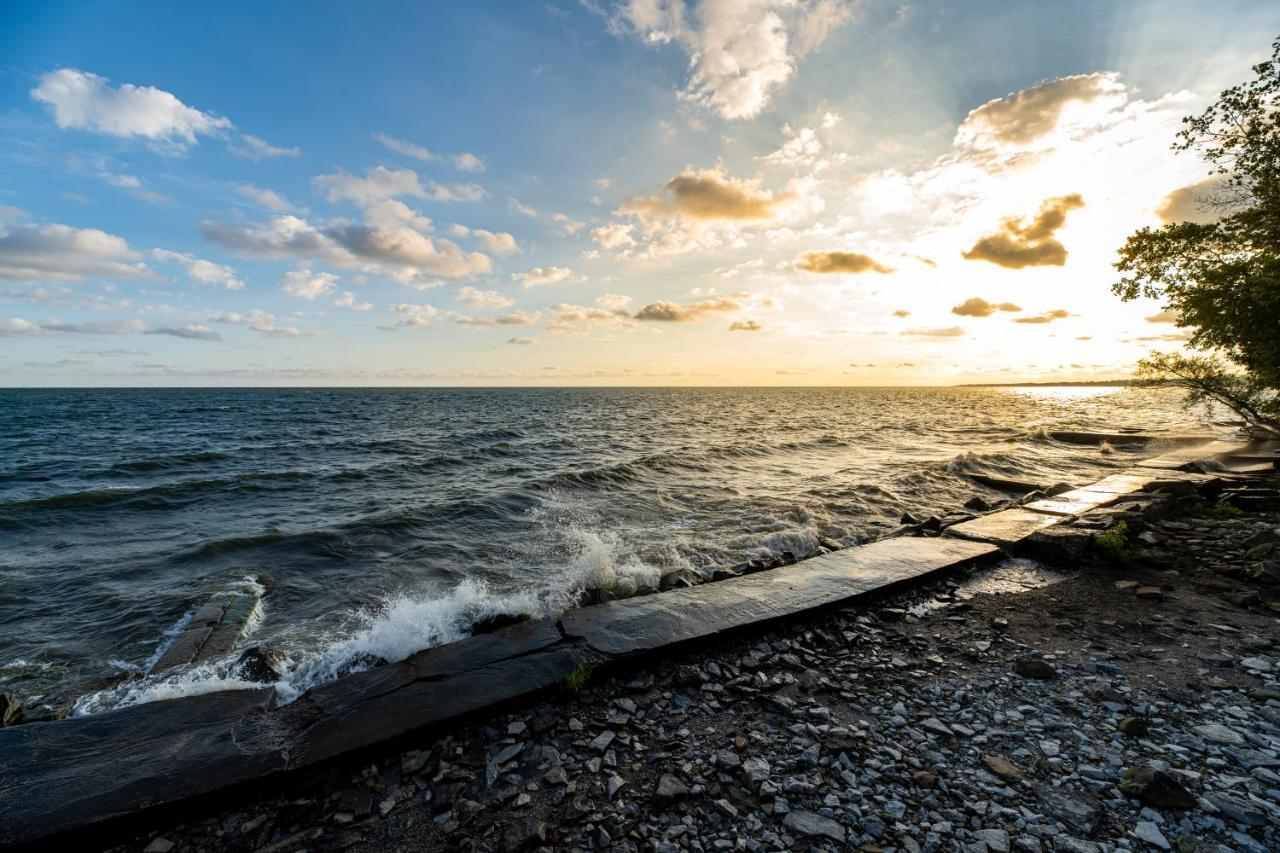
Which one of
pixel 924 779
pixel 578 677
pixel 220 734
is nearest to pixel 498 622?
pixel 578 677

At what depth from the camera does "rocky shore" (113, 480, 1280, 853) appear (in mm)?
3352

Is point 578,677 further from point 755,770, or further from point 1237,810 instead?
point 1237,810

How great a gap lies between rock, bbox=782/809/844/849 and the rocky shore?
14mm

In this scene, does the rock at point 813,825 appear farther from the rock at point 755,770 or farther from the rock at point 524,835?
the rock at point 524,835

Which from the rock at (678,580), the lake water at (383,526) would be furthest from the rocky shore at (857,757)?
the lake water at (383,526)

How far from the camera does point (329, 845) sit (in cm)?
341

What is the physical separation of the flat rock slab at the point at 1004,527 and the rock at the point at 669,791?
8068 mm

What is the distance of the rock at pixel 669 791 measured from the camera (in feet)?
11.9

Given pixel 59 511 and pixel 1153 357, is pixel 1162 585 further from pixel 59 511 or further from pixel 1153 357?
pixel 59 511

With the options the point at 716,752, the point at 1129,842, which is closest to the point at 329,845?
the point at 716,752

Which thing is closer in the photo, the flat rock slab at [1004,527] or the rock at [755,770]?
the rock at [755,770]

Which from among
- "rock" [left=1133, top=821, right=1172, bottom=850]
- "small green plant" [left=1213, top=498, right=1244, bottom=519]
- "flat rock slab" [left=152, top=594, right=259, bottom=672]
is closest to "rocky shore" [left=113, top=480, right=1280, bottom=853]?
"rock" [left=1133, top=821, right=1172, bottom=850]

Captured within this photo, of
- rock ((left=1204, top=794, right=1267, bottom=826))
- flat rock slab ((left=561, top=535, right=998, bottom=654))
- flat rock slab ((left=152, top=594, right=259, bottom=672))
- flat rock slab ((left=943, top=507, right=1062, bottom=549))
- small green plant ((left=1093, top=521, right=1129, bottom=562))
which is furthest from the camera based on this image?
flat rock slab ((left=943, top=507, right=1062, bottom=549))

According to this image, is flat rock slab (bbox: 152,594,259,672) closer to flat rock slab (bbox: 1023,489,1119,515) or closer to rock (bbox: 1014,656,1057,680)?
rock (bbox: 1014,656,1057,680)
